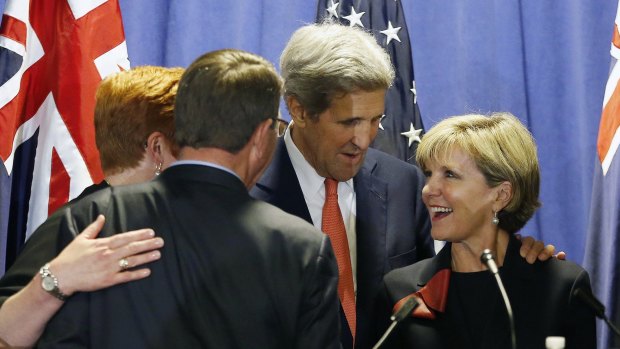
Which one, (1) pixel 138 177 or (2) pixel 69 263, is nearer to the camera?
(2) pixel 69 263

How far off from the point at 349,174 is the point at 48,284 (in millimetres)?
1122

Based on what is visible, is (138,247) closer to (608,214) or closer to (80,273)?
(80,273)

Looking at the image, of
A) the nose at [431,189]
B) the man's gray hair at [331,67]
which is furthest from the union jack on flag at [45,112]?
the nose at [431,189]

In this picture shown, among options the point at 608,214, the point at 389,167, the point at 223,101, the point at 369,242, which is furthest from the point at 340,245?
the point at 608,214

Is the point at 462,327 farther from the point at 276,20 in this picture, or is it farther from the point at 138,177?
the point at 276,20

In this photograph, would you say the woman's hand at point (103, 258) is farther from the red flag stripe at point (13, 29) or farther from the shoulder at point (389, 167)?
the red flag stripe at point (13, 29)

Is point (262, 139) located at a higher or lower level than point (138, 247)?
higher

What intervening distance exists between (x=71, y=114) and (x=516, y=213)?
161 centimetres

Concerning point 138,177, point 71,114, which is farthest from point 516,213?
point 71,114

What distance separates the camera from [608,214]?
3541 millimetres

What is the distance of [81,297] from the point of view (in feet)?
6.01

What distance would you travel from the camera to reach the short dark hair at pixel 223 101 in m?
1.82

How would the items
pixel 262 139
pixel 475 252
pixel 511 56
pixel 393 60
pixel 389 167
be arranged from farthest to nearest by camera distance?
1. pixel 511 56
2. pixel 393 60
3. pixel 389 167
4. pixel 475 252
5. pixel 262 139

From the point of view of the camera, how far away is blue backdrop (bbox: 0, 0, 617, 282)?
159 inches
